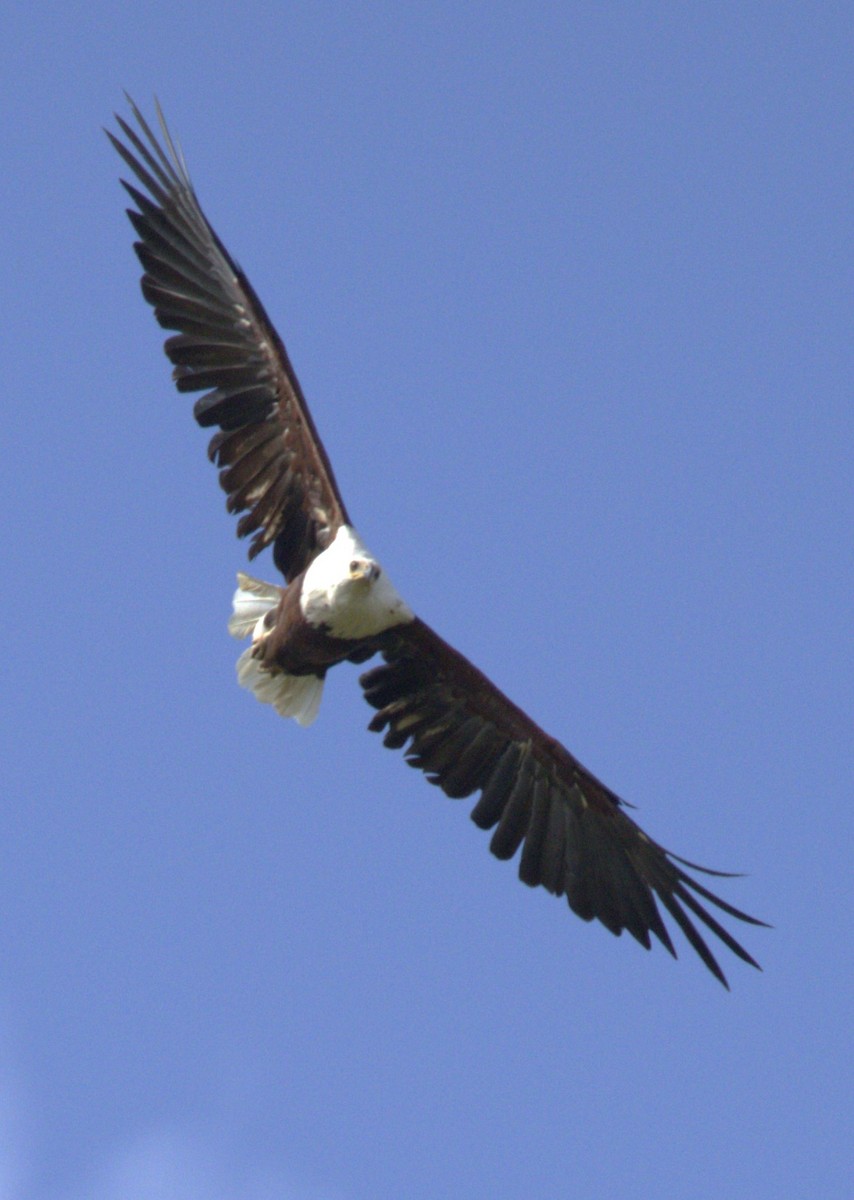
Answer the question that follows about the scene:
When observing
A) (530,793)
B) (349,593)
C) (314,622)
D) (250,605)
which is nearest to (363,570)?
(349,593)

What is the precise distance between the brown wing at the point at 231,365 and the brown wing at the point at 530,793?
106 cm

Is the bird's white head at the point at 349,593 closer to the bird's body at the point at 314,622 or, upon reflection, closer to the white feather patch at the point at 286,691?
the bird's body at the point at 314,622

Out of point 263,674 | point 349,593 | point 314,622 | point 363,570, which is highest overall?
point 363,570

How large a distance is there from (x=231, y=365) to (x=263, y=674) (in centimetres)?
176

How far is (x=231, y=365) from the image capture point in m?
13.6

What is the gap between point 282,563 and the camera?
13.7 meters

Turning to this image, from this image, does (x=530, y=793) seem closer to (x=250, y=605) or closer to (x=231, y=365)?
(x=250, y=605)

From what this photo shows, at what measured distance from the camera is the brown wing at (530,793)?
46.8ft

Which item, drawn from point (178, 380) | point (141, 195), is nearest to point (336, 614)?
point (178, 380)

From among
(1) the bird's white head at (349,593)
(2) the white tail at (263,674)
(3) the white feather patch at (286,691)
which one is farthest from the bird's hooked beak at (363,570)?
(3) the white feather patch at (286,691)

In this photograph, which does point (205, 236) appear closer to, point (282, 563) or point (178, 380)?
point (178, 380)

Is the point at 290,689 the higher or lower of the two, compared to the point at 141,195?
lower

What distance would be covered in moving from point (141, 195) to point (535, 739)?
147 inches

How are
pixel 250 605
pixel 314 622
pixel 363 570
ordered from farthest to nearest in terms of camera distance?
pixel 250 605, pixel 314 622, pixel 363 570
